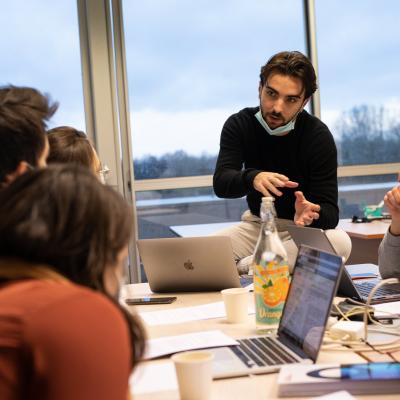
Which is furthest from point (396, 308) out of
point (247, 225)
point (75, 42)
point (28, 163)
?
point (75, 42)

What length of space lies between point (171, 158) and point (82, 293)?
367cm

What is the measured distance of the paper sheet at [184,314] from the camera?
5.09 feet

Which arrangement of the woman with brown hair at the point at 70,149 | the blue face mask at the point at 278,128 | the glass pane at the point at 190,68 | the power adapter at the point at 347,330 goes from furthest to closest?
the glass pane at the point at 190,68 → the blue face mask at the point at 278,128 → the woman with brown hair at the point at 70,149 → the power adapter at the point at 347,330

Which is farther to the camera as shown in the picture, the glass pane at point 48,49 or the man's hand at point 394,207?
the glass pane at point 48,49

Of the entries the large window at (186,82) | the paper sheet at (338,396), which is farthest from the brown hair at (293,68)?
the paper sheet at (338,396)

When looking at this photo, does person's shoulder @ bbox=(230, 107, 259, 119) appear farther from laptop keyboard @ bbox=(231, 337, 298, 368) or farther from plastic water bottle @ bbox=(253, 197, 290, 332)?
laptop keyboard @ bbox=(231, 337, 298, 368)

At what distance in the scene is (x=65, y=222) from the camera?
2.09ft

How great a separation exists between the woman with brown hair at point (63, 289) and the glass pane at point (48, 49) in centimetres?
354

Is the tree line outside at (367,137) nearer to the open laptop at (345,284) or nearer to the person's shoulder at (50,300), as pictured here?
the open laptop at (345,284)

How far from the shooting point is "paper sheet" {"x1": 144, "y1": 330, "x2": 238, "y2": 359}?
123cm

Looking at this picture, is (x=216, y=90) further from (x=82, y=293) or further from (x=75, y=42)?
(x=82, y=293)

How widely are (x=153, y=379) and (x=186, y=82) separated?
3.43 meters

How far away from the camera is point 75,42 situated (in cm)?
412

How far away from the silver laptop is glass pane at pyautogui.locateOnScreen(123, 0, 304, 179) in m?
2.30
